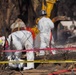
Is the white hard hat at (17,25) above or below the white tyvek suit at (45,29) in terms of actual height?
above

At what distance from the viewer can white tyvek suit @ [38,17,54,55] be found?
1278 cm

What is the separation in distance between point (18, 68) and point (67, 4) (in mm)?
13873

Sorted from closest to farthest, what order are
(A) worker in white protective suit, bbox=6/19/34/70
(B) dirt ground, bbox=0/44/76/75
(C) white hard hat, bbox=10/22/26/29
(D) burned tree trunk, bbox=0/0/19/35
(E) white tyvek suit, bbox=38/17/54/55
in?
1. (B) dirt ground, bbox=0/44/76/75
2. (A) worker in white protective suit, bbox=6/19/34/70
3. (E) white tyvek suit, bbox=38/17/54/55
4. (D) burned tree trunk, bbox=0/0/19/35
5. (C) white hard hat, bbox=10/22/26/29

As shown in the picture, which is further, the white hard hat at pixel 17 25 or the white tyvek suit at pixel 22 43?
the white hard hat at pixel 17 25

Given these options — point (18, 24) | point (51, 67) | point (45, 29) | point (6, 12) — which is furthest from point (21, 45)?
point (18, 24)

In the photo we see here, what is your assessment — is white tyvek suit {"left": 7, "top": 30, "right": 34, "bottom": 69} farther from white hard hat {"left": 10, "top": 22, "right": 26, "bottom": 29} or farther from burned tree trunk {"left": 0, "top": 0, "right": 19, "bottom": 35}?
white hard hat {"left": 10, "top": 22, "right": 26, "bottom": 29}

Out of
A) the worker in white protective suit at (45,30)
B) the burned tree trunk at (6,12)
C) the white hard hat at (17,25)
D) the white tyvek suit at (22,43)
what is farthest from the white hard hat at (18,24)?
the white tyvek suit at (22,43)

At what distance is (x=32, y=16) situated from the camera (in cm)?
1608

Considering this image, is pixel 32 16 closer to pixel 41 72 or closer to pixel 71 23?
pixel 41 72

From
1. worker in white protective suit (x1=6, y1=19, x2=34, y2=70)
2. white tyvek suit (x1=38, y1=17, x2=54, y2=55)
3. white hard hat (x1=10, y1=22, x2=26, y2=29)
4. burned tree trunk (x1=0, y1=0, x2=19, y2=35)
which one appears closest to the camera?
worker in white protective suit (x1=6, y1=19, x2=34, y2=70)

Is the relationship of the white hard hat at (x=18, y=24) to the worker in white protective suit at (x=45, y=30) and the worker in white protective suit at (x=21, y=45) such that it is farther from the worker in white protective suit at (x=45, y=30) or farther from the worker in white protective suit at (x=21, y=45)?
the worker in white protective suit at (x=21, y=45)

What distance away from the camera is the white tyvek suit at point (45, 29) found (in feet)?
41.9

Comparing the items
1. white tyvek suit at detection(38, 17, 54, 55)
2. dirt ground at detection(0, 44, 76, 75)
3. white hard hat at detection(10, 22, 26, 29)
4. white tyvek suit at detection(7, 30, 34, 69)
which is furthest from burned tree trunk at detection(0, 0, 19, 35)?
white tyvek suit at detection(7, 30, 34, 69)

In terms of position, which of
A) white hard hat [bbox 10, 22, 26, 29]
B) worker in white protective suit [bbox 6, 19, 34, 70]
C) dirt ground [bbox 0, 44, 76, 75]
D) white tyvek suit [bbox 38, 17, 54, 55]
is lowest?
dirt ground [bbox 0, 44, 76, 75]
